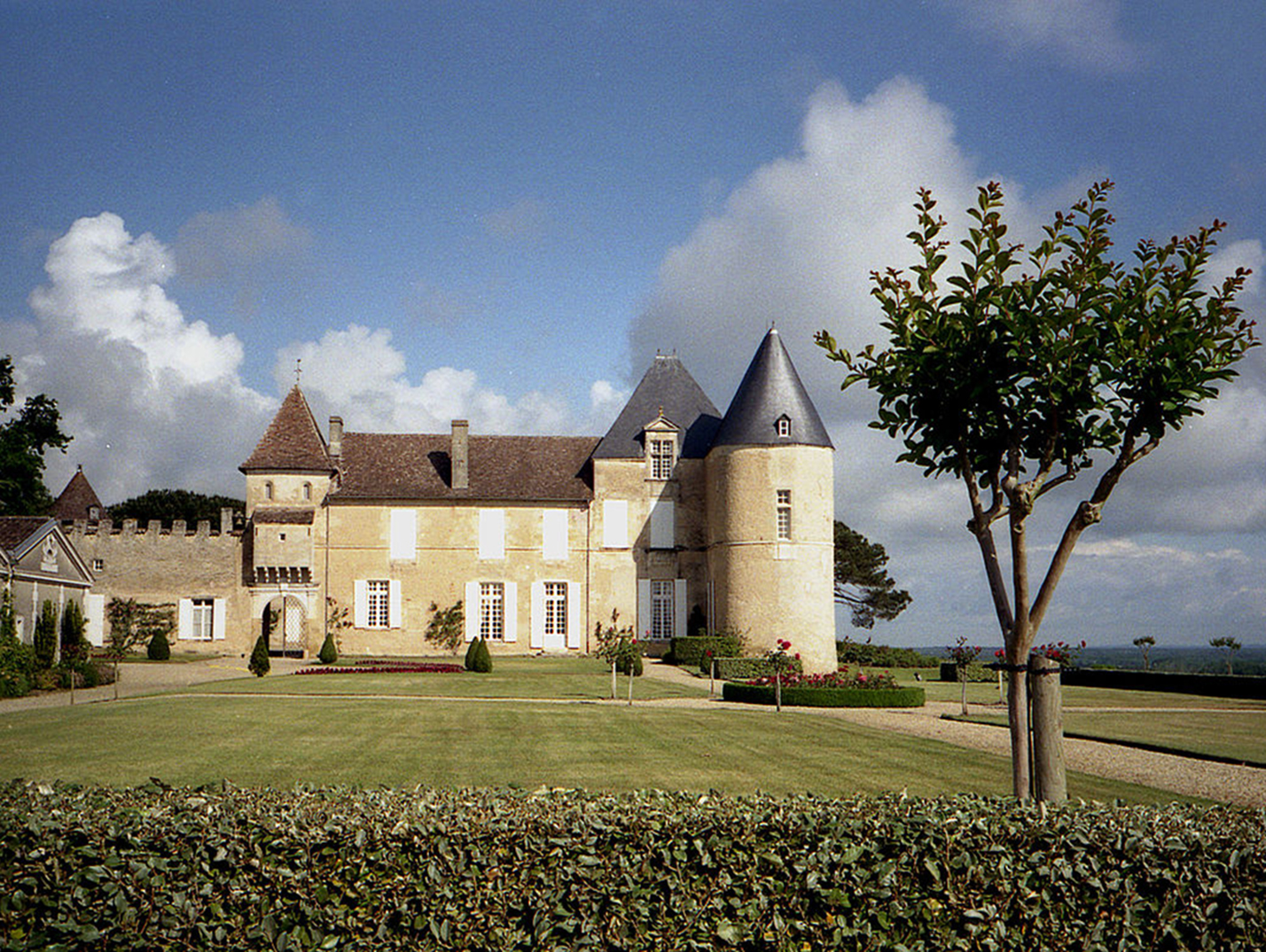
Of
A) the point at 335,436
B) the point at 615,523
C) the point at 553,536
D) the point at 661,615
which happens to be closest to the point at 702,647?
the point at 661,615

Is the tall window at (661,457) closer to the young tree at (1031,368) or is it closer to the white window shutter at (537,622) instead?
the white window shutter at (537,622)

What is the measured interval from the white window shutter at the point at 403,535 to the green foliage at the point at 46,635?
10984 millimetres

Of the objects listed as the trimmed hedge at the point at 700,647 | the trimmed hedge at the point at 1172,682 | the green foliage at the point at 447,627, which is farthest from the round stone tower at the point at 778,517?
the green foliage at the point at 447,627

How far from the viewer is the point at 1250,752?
13.4 m

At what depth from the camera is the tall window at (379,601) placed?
35125 millimetres

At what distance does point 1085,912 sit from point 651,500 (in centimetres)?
3110

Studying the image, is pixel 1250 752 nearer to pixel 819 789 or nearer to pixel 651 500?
pixel 819 789

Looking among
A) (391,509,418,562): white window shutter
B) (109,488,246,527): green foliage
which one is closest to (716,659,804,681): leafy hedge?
(391,509,418,562): white window shutter

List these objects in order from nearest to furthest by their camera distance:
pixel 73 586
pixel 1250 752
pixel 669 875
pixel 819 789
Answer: pixel 669 875 < pixel 819 789 < pixel 1250 752 < pixel 73 586

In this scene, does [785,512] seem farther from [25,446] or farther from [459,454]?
[25,446]

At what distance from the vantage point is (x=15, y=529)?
26.2 meters

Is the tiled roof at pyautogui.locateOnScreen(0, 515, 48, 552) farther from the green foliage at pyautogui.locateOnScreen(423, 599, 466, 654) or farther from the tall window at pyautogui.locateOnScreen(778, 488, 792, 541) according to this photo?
the tall window at pyautogui.locateOnScreen(778, 488, 792, 541)

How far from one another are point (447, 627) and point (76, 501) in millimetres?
19836

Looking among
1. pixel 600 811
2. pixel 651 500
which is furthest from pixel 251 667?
pixel 600 811
